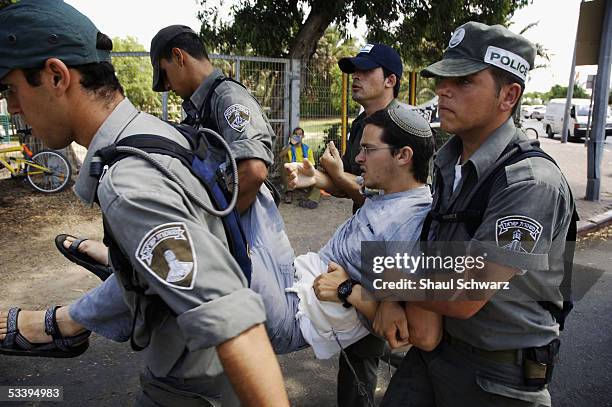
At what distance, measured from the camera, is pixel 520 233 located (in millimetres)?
1492

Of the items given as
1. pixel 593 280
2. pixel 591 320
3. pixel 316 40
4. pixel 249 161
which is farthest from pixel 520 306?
pixel 316 40

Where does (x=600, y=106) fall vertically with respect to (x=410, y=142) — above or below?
below

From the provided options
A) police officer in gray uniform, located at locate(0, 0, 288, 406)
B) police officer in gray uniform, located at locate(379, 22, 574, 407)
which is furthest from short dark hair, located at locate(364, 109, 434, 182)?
police officer in gray uniform, located at locate(0, 0, 288, 406)

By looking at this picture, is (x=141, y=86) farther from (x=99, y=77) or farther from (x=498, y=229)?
(x=498, y=229)

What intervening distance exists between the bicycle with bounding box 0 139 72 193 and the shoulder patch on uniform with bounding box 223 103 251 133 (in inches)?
268

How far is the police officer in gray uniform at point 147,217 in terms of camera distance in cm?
114

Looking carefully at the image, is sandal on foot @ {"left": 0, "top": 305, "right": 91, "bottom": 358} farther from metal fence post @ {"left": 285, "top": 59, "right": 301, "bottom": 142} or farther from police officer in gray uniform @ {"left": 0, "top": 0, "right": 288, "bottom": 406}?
metal fence post @ {"left": 285, "top": 59, "right": 301, "bottom": 142}

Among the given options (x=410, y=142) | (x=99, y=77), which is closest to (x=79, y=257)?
(x=99, y=77)

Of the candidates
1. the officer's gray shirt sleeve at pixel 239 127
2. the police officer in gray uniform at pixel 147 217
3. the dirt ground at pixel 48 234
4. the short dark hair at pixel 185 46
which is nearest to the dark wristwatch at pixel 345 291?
the police officer in gray uniform at pixel 147 217

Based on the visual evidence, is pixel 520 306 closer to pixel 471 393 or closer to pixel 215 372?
pixel 471 393

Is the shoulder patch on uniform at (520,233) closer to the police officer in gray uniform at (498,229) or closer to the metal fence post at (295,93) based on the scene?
the police officer in gray uniform at (498,229)

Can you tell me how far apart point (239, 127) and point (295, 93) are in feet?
20.1

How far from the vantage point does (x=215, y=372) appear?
4.93 ft

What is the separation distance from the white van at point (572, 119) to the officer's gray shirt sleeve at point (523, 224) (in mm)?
23023
